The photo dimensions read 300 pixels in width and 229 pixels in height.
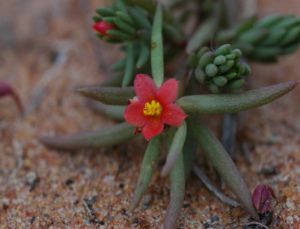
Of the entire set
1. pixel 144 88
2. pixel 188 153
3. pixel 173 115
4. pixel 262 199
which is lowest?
pixel 262 199

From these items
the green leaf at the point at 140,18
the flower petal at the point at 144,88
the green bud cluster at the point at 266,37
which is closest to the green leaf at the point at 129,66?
the green leaf at the point at 140,18

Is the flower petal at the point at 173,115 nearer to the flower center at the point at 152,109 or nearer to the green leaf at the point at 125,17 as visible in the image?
the flower center at the point at 152,109

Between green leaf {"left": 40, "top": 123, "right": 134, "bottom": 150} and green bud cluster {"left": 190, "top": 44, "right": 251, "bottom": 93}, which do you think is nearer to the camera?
green bud cluster {"left": 190, "top": 44, "right": 251, "bottom": 93}

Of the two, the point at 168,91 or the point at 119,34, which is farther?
the point at 119,34

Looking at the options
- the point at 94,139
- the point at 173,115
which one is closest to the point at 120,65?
the point at 94,139

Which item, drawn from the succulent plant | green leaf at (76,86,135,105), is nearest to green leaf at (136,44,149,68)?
the succulent plant

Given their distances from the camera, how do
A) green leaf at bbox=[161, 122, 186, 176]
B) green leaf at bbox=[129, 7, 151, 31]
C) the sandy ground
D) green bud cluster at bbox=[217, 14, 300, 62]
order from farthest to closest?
1. green bud cluster at bbox=[217, 14, 300, 62]
2. green leaf at bbox=[129, 7, 151, 31]
3. the sandy ground
4. green leaf at bbox=[161, 122, 186, 176]

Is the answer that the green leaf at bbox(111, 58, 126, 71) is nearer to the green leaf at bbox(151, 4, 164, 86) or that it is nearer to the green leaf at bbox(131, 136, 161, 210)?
the green leaf at bbox(151, 4, 164, 86)

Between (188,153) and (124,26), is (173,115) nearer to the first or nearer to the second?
(188,153)
